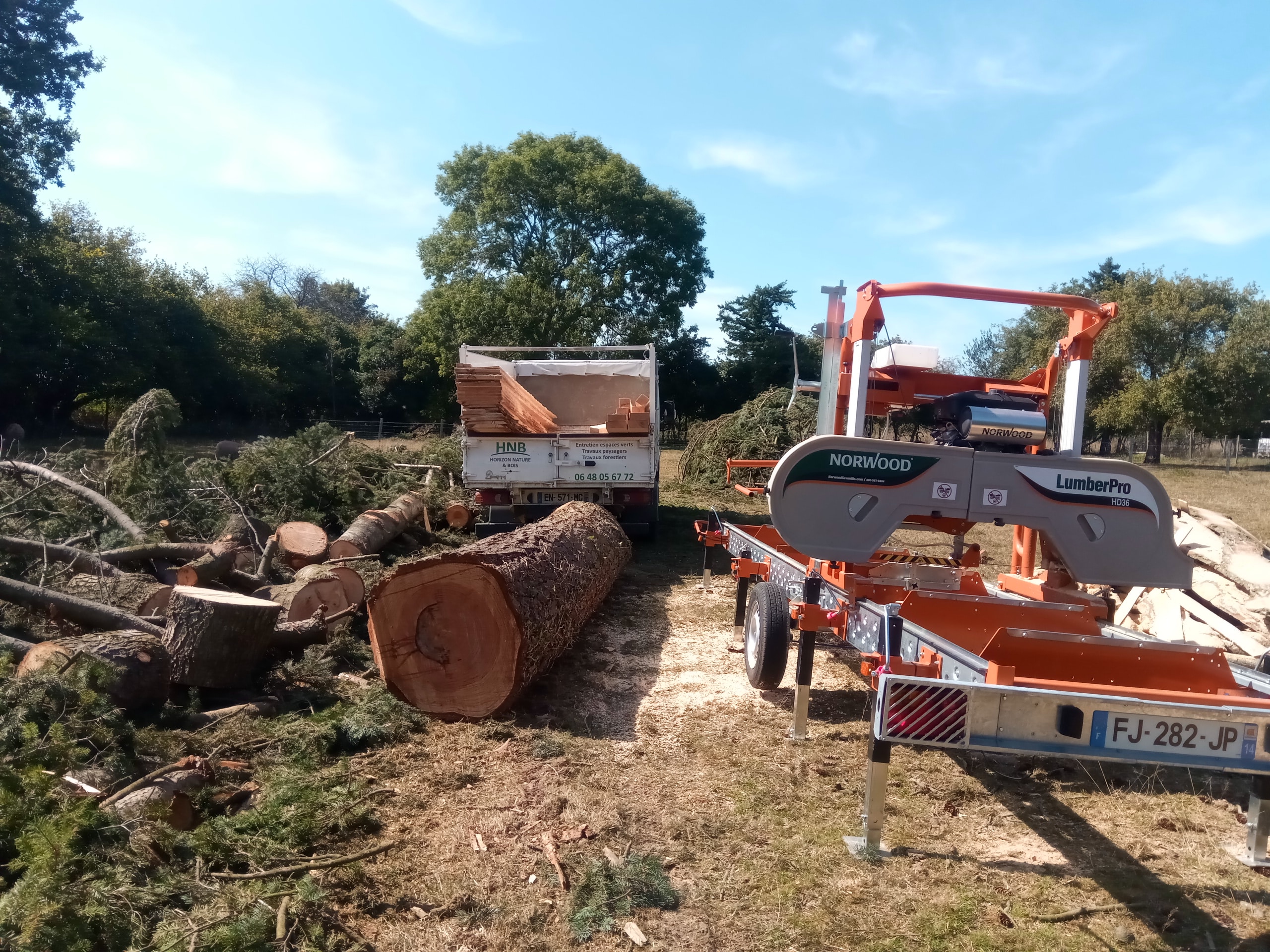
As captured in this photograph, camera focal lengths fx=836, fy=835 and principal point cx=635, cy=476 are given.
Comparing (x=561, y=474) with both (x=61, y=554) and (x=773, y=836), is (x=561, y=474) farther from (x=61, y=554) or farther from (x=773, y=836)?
(x=773, y=836)

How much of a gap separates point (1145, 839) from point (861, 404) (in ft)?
8.36

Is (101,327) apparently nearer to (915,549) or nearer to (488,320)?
(488,320)

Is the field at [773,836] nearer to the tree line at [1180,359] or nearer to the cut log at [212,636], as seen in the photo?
the cut log at [212,636]

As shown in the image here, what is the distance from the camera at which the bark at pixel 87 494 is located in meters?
7.86

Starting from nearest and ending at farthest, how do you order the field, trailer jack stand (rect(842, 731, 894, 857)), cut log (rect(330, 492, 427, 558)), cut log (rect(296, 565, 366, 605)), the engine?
the field, trailer jack stand (rect(842, 731, 894, 857)), the engine, cut log (rect(296, 565, 366, 605)), cut log (rect(330, 492, 427, 558))

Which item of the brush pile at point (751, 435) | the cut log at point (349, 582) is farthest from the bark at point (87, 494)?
the brush pile at point (751, 435)

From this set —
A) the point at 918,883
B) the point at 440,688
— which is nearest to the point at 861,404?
the point at 918,883

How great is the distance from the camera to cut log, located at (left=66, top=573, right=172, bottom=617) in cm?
616

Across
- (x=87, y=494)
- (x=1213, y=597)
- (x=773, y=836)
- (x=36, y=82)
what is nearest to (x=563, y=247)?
(x=36, y=82)

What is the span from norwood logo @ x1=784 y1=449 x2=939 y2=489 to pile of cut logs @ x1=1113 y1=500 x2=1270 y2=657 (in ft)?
10.7

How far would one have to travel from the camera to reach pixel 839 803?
4.16 m

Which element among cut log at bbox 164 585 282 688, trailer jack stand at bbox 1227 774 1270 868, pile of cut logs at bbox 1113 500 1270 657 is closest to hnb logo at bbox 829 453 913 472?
trailer jack stand at bbox 1227 774 1270 868

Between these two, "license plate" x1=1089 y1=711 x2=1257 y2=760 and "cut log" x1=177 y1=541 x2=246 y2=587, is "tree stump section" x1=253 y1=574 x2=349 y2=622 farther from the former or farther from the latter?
"license plate" x1=1089 y1=711 x2=1257 y2=760

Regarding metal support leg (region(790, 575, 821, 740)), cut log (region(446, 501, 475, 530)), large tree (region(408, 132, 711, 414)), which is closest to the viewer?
metal support leg (region(790, 575, 821, 740))
